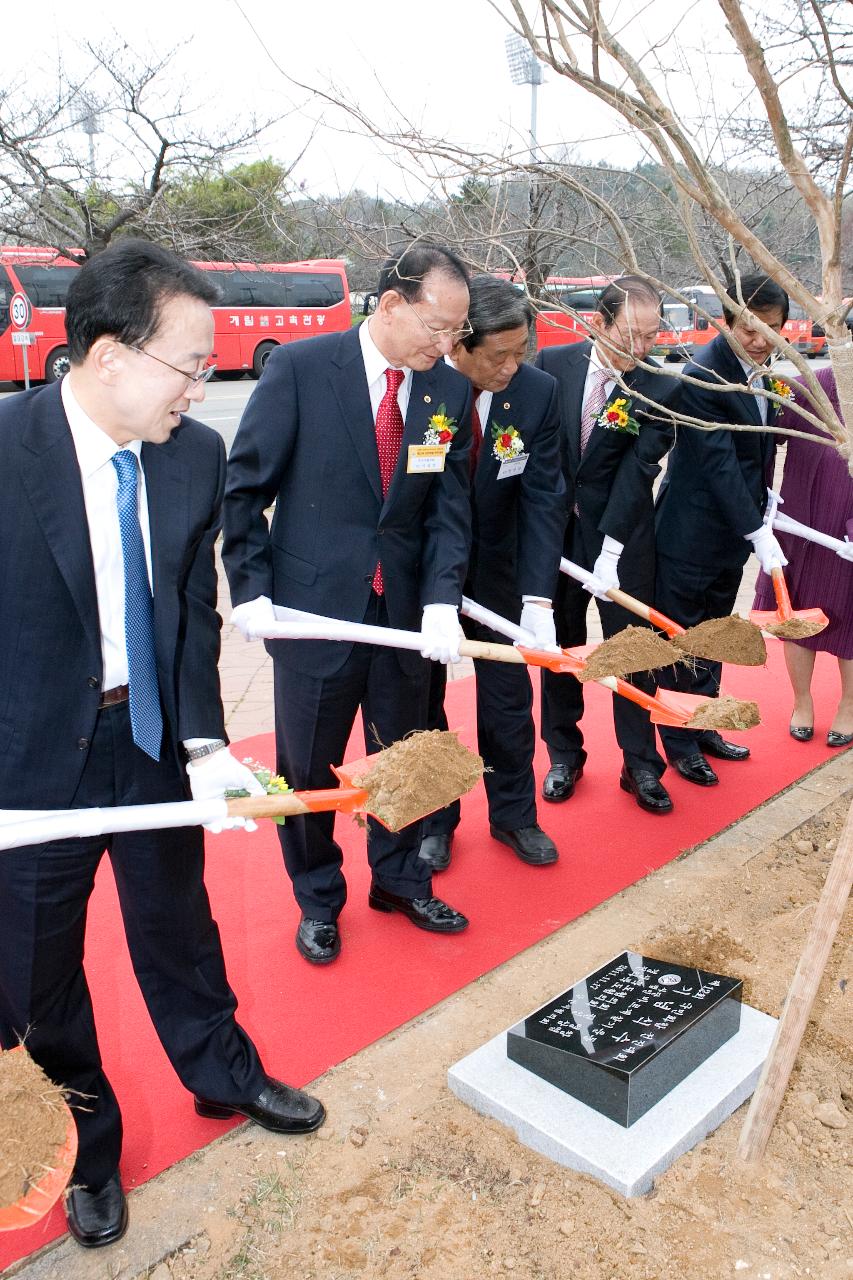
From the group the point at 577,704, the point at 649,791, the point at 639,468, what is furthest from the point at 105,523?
the point at 649,791

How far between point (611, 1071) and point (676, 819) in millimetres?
2023

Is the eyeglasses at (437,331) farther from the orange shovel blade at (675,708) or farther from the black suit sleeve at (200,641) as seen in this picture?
the orange shovel blade at (675,708)

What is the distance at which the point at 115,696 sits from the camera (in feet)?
6.90

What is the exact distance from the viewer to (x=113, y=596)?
2051mm

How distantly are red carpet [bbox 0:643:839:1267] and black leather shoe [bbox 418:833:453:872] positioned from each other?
5 centimetres

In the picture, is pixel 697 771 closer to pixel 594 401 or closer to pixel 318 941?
pixel 594 401

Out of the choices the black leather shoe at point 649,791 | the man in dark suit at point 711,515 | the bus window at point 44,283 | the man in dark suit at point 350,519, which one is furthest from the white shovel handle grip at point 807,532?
the bus window at point 44,283

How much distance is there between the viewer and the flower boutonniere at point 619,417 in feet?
13.0

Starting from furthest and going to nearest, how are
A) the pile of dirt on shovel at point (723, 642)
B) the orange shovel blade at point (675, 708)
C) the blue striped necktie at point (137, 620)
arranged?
the pile of dirt on shovel at point (723, 642), the orange shovel blade at point (675, 708), the blue striped necktie at point (137, 620)

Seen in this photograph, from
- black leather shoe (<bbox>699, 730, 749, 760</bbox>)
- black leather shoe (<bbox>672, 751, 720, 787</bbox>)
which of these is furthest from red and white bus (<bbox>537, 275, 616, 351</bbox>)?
black leather shoe (<bbox>699, 730, 749, 760</bbox>)

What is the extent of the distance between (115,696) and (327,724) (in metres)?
1.11

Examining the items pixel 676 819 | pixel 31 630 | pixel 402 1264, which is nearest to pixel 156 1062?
pixel 402 1264

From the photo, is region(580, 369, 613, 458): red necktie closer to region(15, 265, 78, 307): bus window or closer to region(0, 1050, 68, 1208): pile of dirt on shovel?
region(0, 1050, 68, 1208): pile of dirt on shovel

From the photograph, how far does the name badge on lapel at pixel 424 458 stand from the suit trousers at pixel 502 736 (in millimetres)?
874
